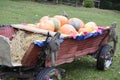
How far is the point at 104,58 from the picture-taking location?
654 centimetres

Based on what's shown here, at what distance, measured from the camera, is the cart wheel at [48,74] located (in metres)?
4.95

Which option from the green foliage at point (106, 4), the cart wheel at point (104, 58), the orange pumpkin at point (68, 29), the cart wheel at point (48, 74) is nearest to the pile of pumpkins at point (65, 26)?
the orange pumpkin at point (68, 29)

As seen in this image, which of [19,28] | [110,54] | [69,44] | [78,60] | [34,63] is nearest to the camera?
[34,63]

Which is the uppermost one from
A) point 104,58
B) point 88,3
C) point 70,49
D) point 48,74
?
point 70,49

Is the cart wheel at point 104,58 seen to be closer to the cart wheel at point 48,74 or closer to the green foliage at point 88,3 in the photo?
the cart wheel at point 48,74

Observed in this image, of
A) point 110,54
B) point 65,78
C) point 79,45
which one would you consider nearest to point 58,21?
point 79,45

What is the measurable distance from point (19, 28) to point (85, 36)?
46.2 inches

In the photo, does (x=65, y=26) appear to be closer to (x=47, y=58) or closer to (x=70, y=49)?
(x=70, y=49)

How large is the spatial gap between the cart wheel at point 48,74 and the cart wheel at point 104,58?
1611 millimetres

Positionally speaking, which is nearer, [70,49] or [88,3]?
[70,49]

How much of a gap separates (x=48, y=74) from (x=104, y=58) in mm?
1876

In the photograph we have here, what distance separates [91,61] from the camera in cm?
753

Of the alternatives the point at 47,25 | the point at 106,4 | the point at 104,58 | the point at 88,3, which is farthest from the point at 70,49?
the point at 106,4

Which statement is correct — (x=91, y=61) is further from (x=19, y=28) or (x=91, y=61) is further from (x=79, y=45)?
(x=19, y=28)
